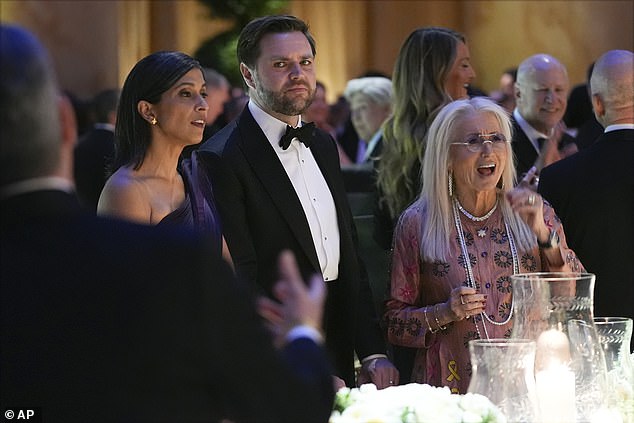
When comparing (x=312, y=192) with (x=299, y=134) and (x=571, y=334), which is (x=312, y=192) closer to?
(x=299, y=134)

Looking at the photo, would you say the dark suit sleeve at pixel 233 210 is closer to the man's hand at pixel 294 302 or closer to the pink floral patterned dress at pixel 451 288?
the pink floral patterned dress at pixel 451 288

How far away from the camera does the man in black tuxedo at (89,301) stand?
1597 mm

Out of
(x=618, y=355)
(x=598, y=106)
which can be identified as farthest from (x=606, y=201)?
(x=618, y=355)

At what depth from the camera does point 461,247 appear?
3.58 m

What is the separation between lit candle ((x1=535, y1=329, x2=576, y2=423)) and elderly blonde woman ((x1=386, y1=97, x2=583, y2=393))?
28.8 inches

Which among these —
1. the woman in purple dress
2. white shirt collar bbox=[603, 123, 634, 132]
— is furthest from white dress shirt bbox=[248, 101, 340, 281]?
white shirt collar bbox=[603, 123, 634, 132]

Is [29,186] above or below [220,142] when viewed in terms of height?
below

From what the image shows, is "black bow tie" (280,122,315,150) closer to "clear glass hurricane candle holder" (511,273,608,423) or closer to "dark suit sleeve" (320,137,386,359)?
"dark suit sleeve" (320,137,386,359)

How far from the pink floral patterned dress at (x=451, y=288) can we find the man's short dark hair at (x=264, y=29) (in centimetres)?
81

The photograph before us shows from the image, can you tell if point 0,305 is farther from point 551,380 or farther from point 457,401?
point 551,380

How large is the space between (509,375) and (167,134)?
152cm

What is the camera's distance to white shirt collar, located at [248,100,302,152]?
3.80 m

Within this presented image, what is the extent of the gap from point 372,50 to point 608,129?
10.2 m

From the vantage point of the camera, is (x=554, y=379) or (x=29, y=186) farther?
(x=554, y=379)
